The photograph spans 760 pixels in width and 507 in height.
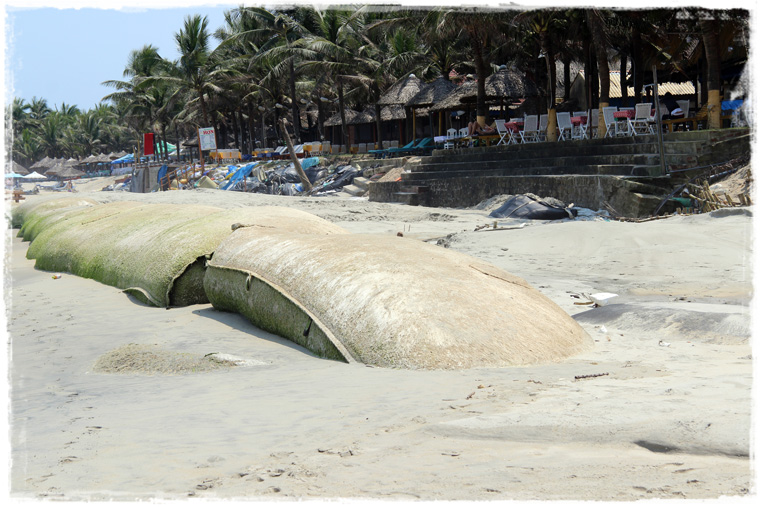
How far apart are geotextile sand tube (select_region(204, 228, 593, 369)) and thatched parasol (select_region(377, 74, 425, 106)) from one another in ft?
82.1

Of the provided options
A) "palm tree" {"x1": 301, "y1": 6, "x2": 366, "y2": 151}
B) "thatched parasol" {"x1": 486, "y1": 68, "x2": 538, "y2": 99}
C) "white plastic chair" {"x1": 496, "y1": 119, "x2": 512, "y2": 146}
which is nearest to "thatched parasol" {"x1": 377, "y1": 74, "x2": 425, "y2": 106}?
"palm tree" {"x1": 301, "y1": 6, "x2": 366, "y2": 151}

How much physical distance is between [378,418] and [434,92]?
26.5 m

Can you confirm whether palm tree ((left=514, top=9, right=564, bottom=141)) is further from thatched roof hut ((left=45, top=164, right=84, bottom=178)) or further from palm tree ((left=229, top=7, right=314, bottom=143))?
thatched roof hut ((left=45, top=164, right=84, bottom=178))

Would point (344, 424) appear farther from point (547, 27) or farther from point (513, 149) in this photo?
point (547, 27)

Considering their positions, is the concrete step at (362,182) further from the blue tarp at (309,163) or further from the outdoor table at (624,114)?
the outdoor table at (624,114)

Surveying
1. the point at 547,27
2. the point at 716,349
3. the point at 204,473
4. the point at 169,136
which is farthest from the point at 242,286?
the point at 169,136

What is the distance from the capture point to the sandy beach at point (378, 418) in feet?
7.38

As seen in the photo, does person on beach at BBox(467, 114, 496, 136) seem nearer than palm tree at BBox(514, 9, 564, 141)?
No

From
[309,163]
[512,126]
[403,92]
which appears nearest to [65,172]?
[309,163]

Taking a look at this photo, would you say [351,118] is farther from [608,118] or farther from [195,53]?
[608,118]

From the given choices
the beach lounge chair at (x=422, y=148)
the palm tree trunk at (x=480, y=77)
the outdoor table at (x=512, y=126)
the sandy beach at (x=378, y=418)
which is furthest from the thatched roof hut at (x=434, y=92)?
the sandy beach at (x=378, y=418)

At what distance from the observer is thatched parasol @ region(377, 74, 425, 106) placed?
2961cm

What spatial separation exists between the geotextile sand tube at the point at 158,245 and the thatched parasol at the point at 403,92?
20.9 m

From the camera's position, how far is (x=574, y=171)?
16.3 m
